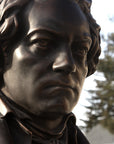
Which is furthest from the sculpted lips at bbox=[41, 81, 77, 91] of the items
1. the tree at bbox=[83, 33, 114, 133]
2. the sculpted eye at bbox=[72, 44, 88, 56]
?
the tree at bbox=[83, 33, 114, 133]

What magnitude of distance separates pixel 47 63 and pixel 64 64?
78 mm

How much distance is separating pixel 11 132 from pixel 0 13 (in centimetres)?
58

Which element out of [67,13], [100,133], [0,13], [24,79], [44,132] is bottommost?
[100,133]

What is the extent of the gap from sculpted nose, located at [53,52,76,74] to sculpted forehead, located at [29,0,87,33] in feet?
0.43

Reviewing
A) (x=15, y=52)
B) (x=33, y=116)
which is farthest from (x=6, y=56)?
(x=33, y=116)

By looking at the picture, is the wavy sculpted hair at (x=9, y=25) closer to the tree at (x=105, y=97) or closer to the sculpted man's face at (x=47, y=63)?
the sculpted man's face at (x=47, y=63)

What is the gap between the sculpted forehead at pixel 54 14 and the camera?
118cm

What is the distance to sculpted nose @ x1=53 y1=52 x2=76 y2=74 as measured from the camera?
113 centimetres

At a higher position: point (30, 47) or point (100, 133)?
point (30, 47)

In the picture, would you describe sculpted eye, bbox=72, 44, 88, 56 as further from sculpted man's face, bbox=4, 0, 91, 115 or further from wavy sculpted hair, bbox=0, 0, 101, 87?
wavy sculpted hair, bbox=0, 0, 101, 87

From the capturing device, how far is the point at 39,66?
1137mm

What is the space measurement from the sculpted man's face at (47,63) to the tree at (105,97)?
13397 millimetres

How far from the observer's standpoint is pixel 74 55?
127cm

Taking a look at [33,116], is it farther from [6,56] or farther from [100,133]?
[100,133]
